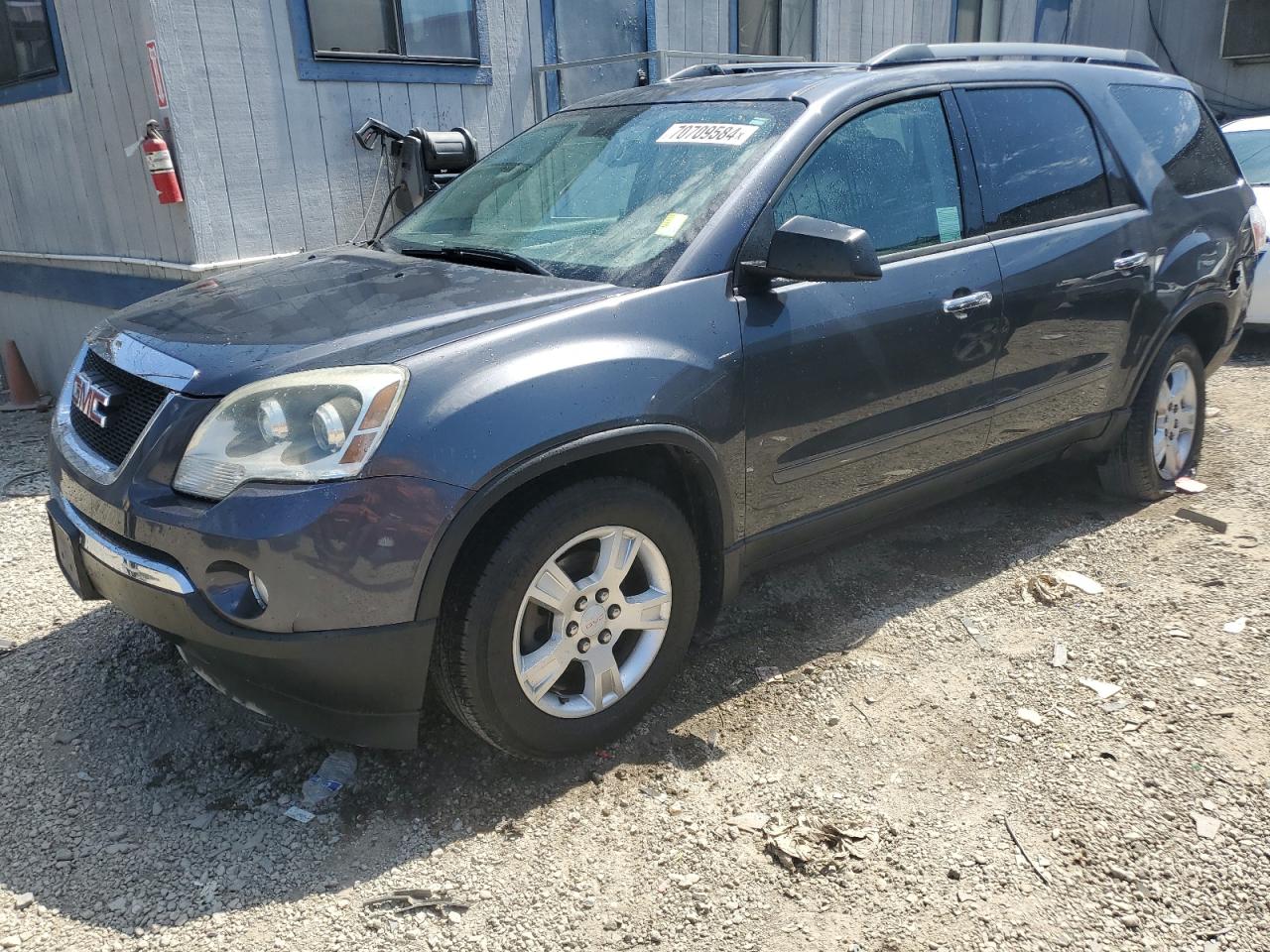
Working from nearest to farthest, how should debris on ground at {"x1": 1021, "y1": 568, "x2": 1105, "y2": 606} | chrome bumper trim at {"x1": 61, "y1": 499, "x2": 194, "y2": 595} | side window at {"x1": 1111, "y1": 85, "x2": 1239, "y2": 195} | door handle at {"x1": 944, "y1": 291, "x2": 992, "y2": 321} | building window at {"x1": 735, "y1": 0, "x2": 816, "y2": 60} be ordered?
chrome bumper trim at {"x1": 61, "y1": 499, "x2": 194, "y2": 595} < door handle at {"x1": 944, "y1": 291, "x2": 992, "y2": 321} < debris on ground at {"x1": 1021, "y1": 568, "x2": 1105, "y2": 606} < side window at {"x1": 1111, "y1": 85, "x2": 1239, "y2": 195} < building window at {"x1": 735, "y1": 0, "x2": 816, "y2": 60}

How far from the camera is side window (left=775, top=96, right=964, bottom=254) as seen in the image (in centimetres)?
314

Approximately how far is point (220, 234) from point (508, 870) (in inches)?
176

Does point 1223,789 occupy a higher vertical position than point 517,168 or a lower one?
lower

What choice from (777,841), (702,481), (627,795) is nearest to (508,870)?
(627,795)

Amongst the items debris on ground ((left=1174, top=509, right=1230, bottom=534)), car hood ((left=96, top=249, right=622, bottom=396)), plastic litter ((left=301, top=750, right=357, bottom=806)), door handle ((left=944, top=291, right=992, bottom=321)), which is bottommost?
debris on ground ((left=1174, top=509, right=1230, bottom=534))

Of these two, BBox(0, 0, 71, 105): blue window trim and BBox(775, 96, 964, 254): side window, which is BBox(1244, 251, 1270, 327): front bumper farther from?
BBox(0, 0, 71, 105): blue window trim

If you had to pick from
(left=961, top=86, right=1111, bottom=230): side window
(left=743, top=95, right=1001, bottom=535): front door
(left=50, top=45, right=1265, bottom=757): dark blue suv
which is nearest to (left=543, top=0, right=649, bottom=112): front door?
(left=50, top=45, right=1265, bottom=757): dark blue suv

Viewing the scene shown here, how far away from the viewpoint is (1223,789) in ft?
8.82

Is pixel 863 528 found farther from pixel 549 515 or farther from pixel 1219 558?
pixel 1219 558

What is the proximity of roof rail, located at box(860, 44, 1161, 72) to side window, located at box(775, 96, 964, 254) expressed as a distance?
228 mm

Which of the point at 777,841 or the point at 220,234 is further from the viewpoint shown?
the point at 220,234

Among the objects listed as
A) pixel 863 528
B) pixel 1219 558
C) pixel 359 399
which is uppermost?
pixel 359 399

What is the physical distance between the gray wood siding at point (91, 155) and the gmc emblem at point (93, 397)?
3.12 m

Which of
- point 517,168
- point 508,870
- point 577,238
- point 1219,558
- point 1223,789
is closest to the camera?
point 508,870
